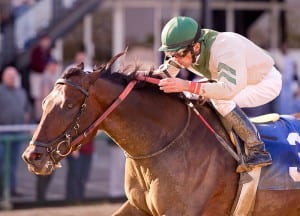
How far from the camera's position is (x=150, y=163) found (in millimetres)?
6504

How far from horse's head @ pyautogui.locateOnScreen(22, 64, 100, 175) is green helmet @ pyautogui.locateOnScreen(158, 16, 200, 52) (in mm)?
584

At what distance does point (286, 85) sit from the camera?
15219 millimetres

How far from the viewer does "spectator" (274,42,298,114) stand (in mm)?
14672

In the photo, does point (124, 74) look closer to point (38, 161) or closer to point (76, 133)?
point (76, 133)

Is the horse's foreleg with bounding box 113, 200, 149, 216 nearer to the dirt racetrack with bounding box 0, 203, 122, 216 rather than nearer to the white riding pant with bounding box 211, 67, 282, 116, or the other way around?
the white riding pant with bounding box 211, 67, 282, 116

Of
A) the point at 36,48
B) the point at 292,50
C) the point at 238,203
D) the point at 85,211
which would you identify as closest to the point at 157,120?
the point at 238,203

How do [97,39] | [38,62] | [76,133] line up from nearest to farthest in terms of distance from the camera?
1. [76,133]
2. [38,62]
3. [97,39]

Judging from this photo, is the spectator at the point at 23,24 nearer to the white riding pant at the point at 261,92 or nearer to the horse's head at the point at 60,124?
the white riding pant at the point at 261,92

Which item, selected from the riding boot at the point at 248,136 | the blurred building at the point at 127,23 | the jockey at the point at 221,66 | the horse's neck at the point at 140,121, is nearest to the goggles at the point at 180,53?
the jockey at the point at 221,66

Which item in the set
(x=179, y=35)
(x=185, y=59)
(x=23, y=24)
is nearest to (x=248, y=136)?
(x=185, y=59)

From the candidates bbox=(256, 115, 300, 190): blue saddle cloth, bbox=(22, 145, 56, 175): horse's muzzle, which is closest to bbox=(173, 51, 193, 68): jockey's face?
bbox=(256, 115, 300, 190): blue saddle cloth

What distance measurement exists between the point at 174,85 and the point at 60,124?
0.79 meters

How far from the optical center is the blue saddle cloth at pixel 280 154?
6852 mm

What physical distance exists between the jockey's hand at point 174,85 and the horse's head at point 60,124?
0.50 meters
